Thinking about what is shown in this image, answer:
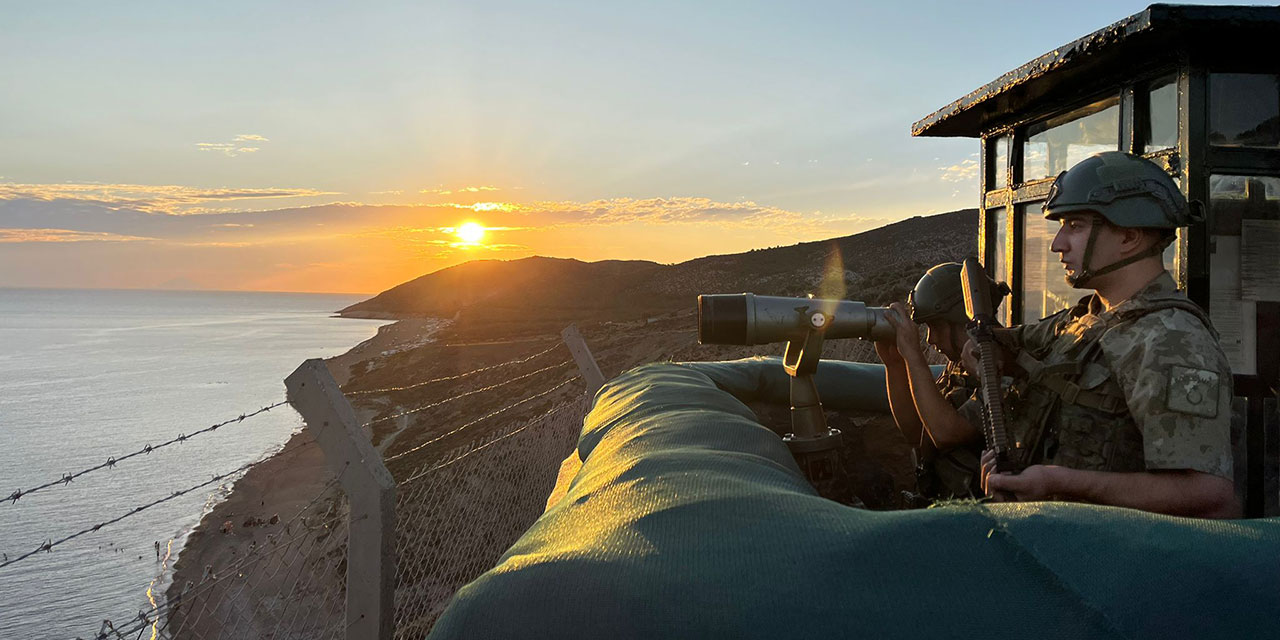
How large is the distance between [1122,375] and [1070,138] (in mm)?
2270

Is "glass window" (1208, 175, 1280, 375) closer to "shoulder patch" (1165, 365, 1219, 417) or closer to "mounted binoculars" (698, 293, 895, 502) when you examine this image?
"mounted binoculars" (698, 293, 895, 502)

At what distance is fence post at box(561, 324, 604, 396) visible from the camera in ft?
17.3

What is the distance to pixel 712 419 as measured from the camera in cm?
247

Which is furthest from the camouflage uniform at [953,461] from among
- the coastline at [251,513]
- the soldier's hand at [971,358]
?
the coastline at [251,513]

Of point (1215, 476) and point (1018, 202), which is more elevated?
point (1018, 202)

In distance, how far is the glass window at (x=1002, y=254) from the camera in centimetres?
430

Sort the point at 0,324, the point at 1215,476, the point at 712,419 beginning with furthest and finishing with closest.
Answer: the point at 0,324, the point at 712,419, the point at 1215,476

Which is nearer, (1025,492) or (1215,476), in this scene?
(1215,476)

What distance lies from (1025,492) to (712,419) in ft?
2.94

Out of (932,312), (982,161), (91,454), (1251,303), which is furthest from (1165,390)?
(91,454)

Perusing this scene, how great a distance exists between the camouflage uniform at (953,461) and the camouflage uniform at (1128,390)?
37cm

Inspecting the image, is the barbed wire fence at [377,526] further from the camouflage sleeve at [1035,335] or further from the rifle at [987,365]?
the camouflage sleeve at [1035,335]

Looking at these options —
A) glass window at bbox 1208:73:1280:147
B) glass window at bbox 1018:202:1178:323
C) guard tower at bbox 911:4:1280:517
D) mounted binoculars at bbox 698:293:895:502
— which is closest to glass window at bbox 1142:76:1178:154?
guard tower at bbox 911:4:1280:517

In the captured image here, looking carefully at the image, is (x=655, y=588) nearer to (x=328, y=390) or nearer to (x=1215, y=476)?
(x=1215, y=476)
